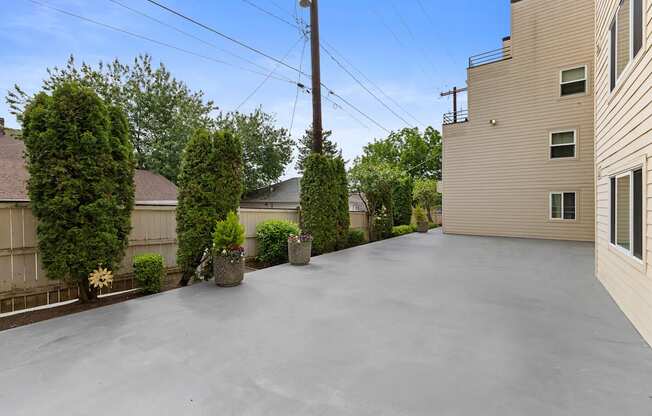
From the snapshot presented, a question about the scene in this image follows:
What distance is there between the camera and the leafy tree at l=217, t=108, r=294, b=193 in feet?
79.0

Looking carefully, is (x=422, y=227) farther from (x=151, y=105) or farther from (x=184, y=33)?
(x=151, y=105)

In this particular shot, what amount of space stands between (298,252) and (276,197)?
18845 millimetres

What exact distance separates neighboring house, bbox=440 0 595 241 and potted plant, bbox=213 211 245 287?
10765mm

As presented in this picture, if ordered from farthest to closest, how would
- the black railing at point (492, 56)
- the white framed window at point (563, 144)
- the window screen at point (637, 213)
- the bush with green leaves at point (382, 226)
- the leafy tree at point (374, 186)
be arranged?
the bush with green leaves at point (382, 226), the leafy tree at point (374, 186), the black railing at point (492, 56), the white framed window at point (563, 144), the window screen at point (637, 213)

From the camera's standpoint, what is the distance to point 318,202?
8781mm

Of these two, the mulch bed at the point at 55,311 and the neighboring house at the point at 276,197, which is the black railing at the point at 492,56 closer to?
the neighboring house at the point at 276,197

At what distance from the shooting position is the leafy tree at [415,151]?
103 ft

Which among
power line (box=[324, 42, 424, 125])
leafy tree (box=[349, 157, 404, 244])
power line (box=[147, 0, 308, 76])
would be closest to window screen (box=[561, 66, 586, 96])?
leafy tree (box=[349, 157, 404, 244])

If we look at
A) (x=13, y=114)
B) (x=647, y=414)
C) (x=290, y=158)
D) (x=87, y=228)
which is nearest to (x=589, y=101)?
(x=647, y=414)

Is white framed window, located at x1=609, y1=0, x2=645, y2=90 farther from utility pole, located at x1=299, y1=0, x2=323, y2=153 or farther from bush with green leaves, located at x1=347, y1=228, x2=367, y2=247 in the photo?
bush with green leaves, located at x1=347, y1=228, x2=367, y2=247

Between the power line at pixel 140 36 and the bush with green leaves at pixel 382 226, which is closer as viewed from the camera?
the power line at pixel 140 36

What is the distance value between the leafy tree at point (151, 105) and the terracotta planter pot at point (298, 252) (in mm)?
15112

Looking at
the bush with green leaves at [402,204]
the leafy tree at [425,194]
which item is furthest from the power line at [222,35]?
the leafy tree at [425,194]

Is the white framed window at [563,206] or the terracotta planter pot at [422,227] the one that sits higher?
the white framed window at [563,206]
